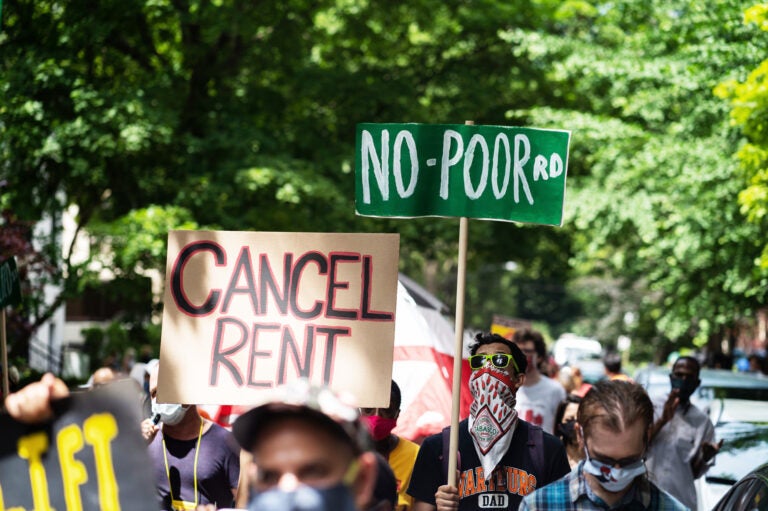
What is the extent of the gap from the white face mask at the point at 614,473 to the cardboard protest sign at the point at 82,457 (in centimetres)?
146

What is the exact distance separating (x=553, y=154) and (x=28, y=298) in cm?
1197

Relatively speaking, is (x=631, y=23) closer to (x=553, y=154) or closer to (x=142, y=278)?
(x=142, y=278)

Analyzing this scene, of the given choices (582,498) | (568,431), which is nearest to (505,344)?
(582,498)

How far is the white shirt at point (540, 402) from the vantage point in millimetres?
8383

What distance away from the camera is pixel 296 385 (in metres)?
2.70

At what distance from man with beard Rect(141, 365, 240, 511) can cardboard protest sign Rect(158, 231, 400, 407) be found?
347mm

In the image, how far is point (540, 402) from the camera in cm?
850

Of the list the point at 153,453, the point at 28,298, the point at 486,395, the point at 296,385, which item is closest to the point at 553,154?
the point at 486,395

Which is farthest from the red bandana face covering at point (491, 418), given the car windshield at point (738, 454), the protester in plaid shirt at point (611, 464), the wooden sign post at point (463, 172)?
the car windshield at point (738, 454)

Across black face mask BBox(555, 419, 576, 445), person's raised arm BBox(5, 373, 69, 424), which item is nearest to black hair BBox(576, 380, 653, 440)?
person's raised arm BBox(5, 373, 69, 424)

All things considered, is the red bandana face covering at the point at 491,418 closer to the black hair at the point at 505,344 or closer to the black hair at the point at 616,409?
the black hair at the point at 505,344

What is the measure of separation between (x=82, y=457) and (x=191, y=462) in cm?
206

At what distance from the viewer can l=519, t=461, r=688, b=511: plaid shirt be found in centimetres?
398

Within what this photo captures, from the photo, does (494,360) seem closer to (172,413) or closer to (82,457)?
(172,413)
